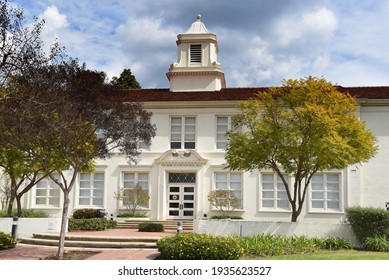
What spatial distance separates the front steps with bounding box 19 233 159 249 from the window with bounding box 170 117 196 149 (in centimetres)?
1034

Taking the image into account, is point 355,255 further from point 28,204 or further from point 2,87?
point 28,204

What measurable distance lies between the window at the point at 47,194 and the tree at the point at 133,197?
3.77 m

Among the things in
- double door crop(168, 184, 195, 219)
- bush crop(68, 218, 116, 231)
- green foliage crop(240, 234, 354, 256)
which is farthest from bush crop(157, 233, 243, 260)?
double door crop(168, 184, 195, 219)

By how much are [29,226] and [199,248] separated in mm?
10184

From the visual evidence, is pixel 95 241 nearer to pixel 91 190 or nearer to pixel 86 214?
→ pixel 86 214

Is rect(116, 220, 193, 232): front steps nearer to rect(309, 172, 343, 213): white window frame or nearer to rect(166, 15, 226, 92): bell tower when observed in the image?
rect(309, 172, 343, 213): white window frame

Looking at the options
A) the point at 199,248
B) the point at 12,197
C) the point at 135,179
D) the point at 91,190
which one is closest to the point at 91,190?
the point at 91,190

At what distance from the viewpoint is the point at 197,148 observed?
28875mm

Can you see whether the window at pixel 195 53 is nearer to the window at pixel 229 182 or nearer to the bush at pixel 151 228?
the window at pixel 229 182

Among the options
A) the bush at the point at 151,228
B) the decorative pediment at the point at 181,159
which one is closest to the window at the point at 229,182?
the decorative pediment at the point at 181,159

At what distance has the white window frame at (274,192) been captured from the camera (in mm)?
27969

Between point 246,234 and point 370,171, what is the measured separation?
11.4 m

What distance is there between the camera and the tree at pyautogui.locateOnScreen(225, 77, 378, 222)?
19297mm
